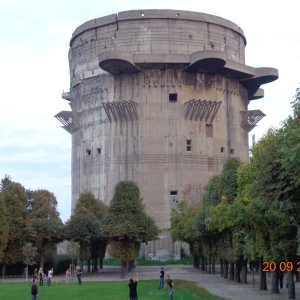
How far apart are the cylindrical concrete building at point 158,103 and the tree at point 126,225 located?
27088mm

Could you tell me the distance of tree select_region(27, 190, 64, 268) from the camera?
4612 centimetres

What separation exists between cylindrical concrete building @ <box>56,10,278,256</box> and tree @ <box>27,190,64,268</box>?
20.9m

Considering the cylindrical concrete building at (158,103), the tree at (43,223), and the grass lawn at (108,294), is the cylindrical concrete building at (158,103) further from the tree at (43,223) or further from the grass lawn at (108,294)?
the grass lawn at (108,294)

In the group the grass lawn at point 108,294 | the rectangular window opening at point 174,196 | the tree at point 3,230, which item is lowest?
the grass lawn at point 108,294

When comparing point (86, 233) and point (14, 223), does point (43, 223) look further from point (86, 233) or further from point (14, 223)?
point (86, 233)

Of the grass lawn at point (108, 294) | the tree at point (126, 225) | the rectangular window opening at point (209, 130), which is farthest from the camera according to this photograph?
the rectangular window opening at point (209, 130)

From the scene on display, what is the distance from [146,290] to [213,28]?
163 ft

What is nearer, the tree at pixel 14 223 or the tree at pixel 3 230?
the tree at pixel 3 230

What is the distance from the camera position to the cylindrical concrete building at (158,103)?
70250mm

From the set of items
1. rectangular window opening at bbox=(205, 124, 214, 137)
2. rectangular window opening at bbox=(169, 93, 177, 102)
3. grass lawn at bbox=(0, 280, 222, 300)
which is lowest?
grass lawn at bbox=(0, 280, 222, 300)

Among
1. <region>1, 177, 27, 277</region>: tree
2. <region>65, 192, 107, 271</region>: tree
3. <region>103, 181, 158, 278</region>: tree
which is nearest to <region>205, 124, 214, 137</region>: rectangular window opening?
<region>65, 192, 107, 271</region>: tree

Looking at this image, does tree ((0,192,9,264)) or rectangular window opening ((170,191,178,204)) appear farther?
rectangular window opening ((170,191,178,204))

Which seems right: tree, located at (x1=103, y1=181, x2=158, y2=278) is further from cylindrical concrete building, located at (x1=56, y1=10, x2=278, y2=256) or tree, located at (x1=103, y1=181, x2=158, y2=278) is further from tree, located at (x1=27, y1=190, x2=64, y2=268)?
cylindrical concrete building, located at (x1=56, y1=10, x2=278, y2=256)

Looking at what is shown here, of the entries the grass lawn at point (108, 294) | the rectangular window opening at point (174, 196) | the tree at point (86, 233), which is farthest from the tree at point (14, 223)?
the rectangular window opening at point (174, 196)
